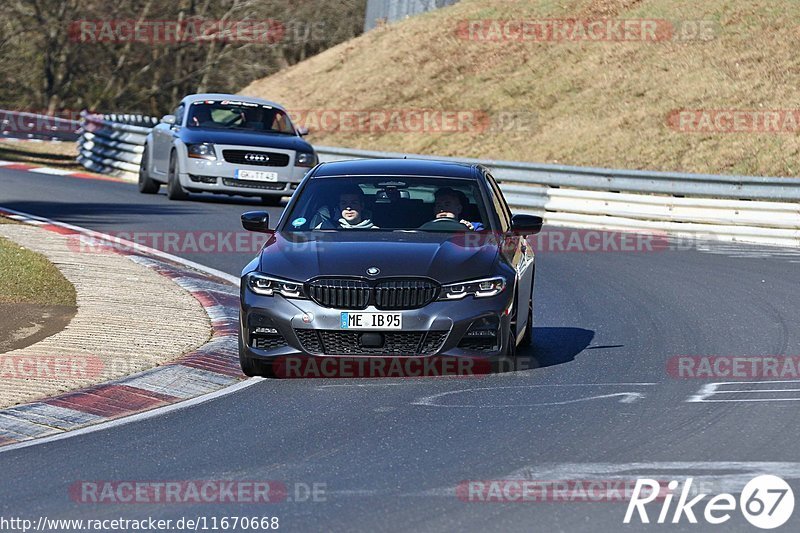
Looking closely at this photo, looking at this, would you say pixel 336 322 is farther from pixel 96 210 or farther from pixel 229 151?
pixel 229 151

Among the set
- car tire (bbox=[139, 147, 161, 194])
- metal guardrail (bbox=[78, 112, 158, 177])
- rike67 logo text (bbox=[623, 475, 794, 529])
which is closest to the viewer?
rike67 logo text (bbox=[623, 475, 794, 529])

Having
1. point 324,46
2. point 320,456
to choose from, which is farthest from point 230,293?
point 324,46

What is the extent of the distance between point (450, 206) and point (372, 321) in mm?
1622

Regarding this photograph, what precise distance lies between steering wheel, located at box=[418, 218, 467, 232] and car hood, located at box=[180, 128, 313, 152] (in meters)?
12.4

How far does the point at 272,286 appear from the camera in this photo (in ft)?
32.0

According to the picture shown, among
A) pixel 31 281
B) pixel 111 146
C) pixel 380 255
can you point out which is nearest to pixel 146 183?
pixel 111 146

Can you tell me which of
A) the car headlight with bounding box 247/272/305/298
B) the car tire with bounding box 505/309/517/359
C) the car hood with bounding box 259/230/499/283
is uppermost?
the car hood with bounding box 259/230/499/283

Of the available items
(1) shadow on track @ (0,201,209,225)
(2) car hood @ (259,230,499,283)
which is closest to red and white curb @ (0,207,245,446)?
(2) car hood @ (259,230,499,283)

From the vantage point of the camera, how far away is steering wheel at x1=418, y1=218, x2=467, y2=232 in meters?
10.7

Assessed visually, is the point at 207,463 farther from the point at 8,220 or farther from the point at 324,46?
the point at 324,46

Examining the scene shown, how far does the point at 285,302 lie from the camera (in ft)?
31.7

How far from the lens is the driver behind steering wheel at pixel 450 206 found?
10758 mm

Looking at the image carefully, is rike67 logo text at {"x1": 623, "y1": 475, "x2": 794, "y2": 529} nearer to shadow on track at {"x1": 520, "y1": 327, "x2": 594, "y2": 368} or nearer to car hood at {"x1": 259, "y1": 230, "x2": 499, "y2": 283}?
car hood at {"x1": 259, "y1": 230, "x2": 499, "y2": 283}

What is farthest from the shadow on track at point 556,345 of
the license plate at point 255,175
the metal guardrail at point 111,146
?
the metal guardrail at point 111,146
